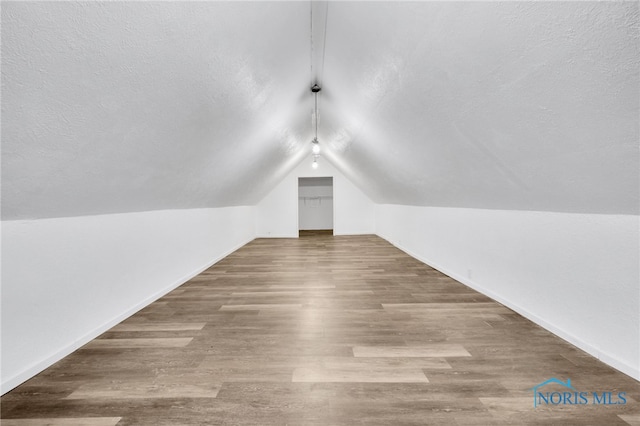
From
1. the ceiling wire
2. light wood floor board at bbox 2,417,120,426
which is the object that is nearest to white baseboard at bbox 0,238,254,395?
light wood floor board at bbox 2,417,120,426

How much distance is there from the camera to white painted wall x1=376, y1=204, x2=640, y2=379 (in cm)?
174

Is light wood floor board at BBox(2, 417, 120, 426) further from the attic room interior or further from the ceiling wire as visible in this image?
the ceiling wire

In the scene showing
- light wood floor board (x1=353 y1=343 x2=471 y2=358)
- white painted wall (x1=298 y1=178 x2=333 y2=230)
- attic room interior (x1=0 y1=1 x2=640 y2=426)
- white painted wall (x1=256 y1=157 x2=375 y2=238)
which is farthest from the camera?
white painted wall (x1=298 y1=178 x2=333 y2=230)

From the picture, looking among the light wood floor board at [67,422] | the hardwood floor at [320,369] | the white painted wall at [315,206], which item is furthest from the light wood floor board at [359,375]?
the white painted wall at [315,206]

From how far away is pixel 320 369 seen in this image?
1.80 m

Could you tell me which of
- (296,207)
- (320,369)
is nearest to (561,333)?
(320,369)

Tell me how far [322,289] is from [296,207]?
5.61 metres

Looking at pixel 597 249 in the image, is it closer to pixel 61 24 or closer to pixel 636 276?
pixel 636 276

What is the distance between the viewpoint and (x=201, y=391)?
162 cm

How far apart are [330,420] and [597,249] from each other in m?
2.21

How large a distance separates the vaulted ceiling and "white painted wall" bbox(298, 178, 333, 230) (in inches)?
343

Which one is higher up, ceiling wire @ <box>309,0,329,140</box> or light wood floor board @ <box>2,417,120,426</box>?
ceiling wire @ <box>309,0,329,140</box>

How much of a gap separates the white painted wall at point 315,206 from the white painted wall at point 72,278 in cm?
864

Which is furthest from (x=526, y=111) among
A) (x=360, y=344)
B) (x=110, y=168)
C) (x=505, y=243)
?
(x=110, y=168)
